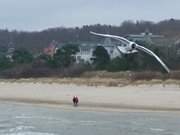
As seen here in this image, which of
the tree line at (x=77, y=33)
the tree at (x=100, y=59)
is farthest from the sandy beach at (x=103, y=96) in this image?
the tree line at (x=77, y=33)

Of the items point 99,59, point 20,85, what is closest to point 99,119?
point 20,85

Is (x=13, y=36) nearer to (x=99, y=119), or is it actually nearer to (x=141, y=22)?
(x=141, y=22)

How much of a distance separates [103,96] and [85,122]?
9297 mm

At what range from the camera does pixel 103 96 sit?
36.7m

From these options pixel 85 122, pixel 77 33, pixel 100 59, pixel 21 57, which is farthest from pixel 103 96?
pixel 77 33

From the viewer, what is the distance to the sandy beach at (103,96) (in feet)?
105

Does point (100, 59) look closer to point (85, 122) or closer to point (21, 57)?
point (21, 57)

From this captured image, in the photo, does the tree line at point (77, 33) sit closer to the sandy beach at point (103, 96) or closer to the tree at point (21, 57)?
the tree at point (21, 57)

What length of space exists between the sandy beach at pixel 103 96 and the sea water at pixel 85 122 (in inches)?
A: 67.9

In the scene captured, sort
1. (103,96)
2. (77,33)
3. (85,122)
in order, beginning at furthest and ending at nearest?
(77,33), (103,96), (85,122)

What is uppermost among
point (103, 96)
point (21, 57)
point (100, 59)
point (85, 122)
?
point (21, 57)

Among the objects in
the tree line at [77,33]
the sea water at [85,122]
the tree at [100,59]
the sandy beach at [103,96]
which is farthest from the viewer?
the tree line at [77,33]

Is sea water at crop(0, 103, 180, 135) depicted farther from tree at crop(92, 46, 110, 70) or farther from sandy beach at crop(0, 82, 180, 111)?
tree at crop(92, 46, 110, 70)

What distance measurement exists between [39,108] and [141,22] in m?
94.1
